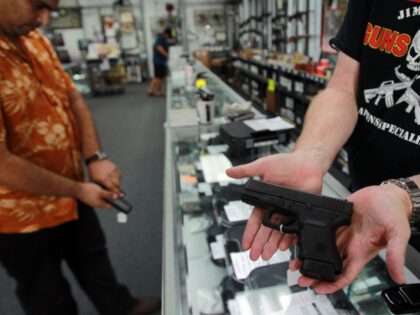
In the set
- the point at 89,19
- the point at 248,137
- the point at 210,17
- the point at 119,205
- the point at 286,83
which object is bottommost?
the point at 286,83

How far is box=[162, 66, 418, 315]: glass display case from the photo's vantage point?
857 mm

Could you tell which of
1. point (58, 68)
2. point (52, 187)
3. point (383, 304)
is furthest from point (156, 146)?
point (383, 304)

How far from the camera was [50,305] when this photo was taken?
1.32 metres

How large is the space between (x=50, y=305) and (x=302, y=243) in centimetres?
121

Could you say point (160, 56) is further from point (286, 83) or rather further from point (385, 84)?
point (385, 84)

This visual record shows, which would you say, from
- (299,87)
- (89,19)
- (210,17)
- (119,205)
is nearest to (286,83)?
(299,87)

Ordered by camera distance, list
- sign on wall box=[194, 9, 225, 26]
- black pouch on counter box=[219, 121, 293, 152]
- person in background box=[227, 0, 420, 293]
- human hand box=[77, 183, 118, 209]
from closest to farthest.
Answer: person in background box=[227, 0, 420, 293]
human hand box=[77, 183, 118, 209]
black pouch on counter box=[219, 121, 293, 152]
sign on wall box=[194, 9, 225, 26]

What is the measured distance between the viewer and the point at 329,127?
3.01 feet

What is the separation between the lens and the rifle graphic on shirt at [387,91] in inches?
31.0

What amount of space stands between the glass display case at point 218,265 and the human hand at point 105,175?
0.83 ft

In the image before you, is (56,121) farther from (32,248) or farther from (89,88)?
(89,88)

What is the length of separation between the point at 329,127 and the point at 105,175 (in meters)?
1.04

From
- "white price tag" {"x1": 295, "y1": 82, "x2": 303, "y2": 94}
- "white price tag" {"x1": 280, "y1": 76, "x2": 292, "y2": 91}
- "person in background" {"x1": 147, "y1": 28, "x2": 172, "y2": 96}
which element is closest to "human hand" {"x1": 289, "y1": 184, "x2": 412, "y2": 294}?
"white price tag" {"x1": 295, "y1": 82, "x2": 303, "y2": 94}

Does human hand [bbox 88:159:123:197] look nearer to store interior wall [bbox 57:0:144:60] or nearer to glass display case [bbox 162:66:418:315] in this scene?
glass display case [bbox 162:66:418:315]
